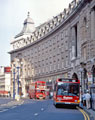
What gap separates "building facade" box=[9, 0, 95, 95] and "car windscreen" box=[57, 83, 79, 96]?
5.49 ft

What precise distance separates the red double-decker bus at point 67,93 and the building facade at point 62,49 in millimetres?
1746

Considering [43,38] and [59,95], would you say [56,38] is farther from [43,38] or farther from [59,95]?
[59,95]

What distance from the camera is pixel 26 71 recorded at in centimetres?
10975

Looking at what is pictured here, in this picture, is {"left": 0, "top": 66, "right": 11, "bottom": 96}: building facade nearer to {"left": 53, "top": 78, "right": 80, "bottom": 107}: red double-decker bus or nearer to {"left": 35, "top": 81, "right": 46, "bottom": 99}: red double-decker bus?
{"left": 35, "top": 81, "right": 46, "bottom": 99}: red double-decker bus

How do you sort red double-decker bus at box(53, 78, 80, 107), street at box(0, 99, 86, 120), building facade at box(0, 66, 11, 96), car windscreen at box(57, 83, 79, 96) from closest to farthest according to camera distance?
street at box(0, 99, 86, 120)
red double-decker bus at box(53, 78, 80, 107)
car windscreen at box(57, 83, 79, 96)
building facade at box(0, 66, 11, 96)

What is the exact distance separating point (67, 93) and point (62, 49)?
141 ft

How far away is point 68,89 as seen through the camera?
33844mm

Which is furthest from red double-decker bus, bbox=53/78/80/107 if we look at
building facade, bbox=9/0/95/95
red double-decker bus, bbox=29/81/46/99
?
red double-decker bus, bbox=29/81/46/99

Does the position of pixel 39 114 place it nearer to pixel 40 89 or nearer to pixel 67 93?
pixel 67 93

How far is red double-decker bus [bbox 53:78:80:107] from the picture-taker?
3372cm

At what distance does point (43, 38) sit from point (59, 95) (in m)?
59.6

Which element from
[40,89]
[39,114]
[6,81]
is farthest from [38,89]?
[6,81]

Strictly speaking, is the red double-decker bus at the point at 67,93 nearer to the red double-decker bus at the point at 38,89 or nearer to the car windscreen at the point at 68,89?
the car windscreen at the point at 68,89

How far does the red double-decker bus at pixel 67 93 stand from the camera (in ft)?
111
